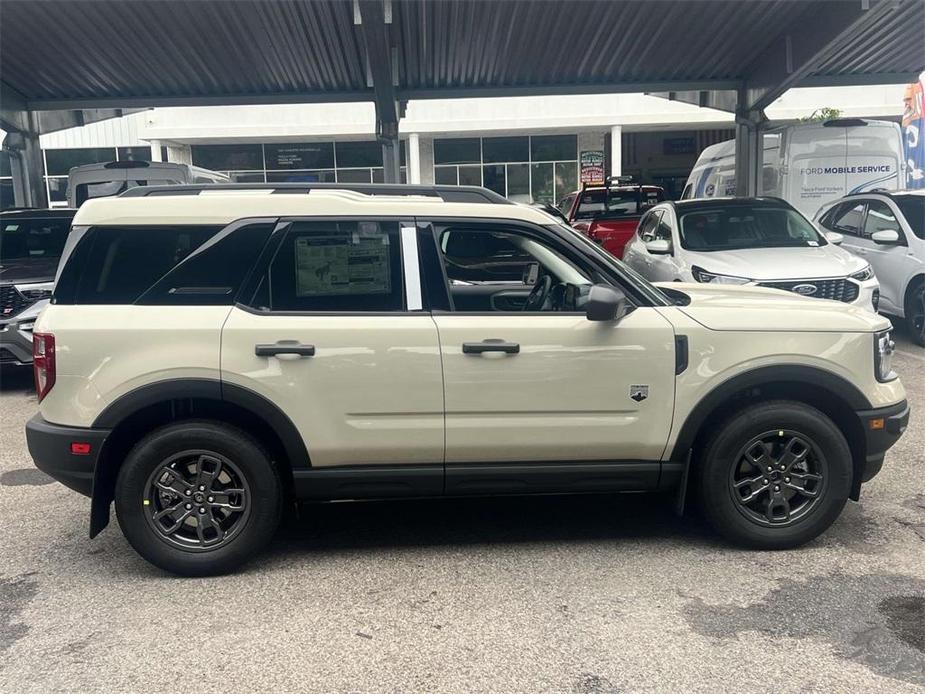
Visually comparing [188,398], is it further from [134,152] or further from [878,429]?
[134,152]

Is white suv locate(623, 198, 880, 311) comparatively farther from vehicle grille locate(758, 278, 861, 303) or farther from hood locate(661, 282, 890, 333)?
hood locate(661, 282, 890, 333)

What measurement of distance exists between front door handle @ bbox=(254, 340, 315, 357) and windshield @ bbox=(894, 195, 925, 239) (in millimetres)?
8472

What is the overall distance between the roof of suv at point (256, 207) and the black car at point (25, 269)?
4837mm

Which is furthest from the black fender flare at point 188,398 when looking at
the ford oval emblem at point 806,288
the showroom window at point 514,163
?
the showroom window at point 514,163

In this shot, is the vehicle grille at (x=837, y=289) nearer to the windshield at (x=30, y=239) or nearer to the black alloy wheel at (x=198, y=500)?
the black alloy wheel at (x=198, y=500)

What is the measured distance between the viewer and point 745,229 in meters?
9.36

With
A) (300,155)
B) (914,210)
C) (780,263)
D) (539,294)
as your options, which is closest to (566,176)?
(300,155)

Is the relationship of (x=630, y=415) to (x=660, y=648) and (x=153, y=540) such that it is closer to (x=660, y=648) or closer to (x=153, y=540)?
(x=660, y=648)

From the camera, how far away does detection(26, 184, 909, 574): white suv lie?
3.98 m

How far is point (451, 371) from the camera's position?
4.03 metres

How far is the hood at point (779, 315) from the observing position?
4.18 metres

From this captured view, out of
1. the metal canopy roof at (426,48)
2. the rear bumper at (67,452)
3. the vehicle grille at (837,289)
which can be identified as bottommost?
the rear bumper at (67,452)

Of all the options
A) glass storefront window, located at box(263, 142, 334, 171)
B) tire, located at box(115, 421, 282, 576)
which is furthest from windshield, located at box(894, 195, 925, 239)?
glass storefront window, located at box(263, 142, 334, 171)

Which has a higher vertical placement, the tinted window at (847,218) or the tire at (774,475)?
the tinted window at (847,218)
